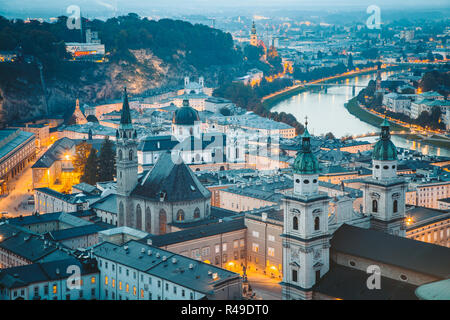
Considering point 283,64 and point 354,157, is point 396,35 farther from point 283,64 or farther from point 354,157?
point 354,157

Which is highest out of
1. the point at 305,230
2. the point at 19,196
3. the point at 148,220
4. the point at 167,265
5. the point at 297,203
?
the point at 297,203

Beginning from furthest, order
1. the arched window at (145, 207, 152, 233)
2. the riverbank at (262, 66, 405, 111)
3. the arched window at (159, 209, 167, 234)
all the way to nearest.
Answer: the riverbank at (262, 66, 405, 111)
the arched window at (145, 207, 152, 233)
the arched window at (159, 209, 167, 234)

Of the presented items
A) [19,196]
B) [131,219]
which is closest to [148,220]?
[131,219]

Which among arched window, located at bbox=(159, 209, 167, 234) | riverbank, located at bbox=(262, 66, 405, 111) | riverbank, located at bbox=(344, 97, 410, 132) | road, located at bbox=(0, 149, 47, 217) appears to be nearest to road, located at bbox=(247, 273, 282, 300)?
arched window, located at bbox=(159, 209, 167, 234)

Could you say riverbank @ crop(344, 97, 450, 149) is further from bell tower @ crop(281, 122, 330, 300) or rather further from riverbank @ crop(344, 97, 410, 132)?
bell tower @ crop(281, 122, 330, 300)

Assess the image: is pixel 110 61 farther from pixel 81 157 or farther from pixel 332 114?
pixel 81 157
